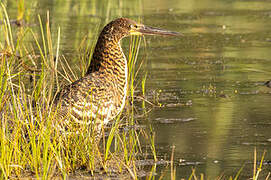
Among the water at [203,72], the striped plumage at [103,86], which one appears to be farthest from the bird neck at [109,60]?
the water at [203,72]

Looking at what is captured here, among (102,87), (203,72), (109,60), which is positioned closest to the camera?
(102,87)

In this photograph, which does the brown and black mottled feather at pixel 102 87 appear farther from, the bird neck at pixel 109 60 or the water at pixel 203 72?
the water at pixel 203 72

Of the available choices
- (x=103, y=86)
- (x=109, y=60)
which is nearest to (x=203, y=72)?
(x=109, y=60)

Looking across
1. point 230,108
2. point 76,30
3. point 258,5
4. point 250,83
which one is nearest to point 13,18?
point 76,30

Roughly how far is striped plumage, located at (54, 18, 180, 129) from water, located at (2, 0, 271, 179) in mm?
623

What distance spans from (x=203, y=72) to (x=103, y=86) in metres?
Result: 4.04

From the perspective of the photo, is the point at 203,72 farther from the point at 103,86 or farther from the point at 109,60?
the point at 103,86

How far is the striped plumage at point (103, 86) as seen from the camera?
6.41m

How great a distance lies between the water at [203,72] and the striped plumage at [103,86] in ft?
2.04

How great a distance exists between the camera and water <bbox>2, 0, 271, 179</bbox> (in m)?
6.75

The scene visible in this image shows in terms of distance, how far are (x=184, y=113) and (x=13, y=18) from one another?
9.29 m

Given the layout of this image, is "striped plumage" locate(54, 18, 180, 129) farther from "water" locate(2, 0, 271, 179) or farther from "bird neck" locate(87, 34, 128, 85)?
"water" locate(2, 0, 271, 179)

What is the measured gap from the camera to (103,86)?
671 cm

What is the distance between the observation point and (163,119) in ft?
26.0
